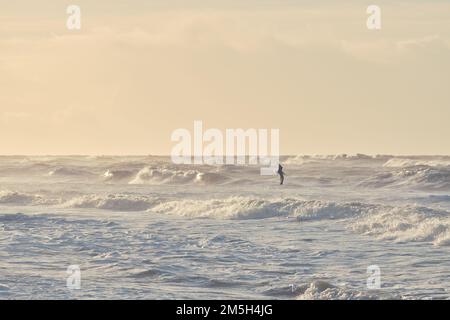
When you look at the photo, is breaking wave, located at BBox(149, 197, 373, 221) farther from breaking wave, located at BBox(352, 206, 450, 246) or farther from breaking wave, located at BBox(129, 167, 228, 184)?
breaking wave, located at BBox(129, 167, 228, 184)

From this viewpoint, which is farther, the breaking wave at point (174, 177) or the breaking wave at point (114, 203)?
the breaking wave at point (174, 177)

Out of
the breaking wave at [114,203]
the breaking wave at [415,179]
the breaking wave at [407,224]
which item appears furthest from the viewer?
the breaking wave at [415,179]

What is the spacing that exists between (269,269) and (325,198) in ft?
74.0

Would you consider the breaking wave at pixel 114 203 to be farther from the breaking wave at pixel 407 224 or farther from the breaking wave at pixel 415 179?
the breaking wave at pixel 415 179

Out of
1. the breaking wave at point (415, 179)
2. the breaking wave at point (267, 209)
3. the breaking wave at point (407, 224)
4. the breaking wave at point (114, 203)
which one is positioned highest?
the breaking wave at point (407, 224)

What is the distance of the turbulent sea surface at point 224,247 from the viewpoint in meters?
15.8

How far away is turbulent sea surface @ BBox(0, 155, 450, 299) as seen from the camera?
15812mm

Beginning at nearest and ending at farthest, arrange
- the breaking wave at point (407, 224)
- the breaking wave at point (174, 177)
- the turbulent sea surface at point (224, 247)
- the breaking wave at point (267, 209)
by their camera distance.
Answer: the turbulent sea surface at point (224, 247) → the breaking wave at point (407, 224) → the breaking wave at point (267, 209) → the breaking wave at point (174, 177)

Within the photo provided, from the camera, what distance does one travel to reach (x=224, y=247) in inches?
854

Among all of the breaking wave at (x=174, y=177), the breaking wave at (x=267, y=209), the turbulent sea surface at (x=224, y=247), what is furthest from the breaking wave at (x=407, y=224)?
the breaking wave at (x=174, y=177)

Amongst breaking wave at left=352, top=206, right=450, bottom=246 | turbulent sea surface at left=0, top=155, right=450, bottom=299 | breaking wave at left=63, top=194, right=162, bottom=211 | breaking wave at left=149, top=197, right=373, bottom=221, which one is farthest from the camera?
breaking wave at left=63, top=194, right=162, bottom=211

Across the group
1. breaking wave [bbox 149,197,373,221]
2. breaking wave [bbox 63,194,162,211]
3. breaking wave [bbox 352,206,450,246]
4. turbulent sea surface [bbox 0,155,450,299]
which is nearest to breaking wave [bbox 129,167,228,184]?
turbulent sea surface [bbox 0,155,450,299]
